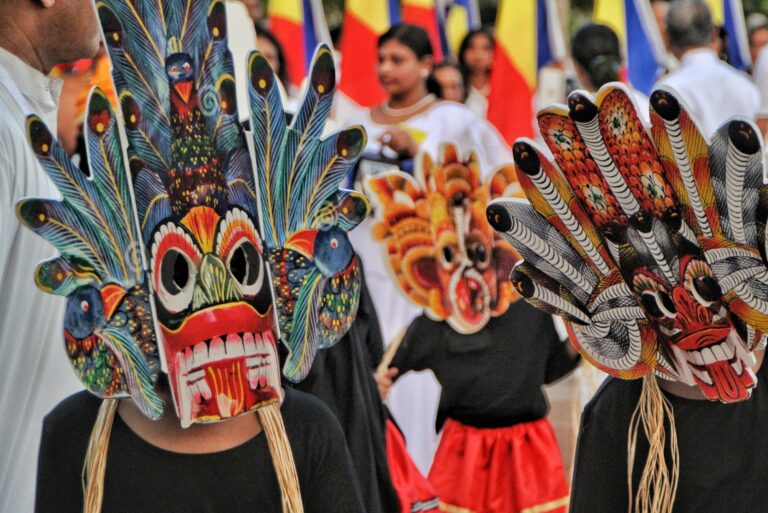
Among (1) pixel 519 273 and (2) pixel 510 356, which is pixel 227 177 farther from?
(2) pixel 510 356

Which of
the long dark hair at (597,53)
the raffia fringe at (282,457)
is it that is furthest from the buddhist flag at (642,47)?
the raffia fringe at (282,457)

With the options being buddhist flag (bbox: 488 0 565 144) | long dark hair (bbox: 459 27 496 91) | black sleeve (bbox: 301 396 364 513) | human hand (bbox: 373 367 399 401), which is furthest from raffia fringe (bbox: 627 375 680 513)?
long dark hair (bbox: 459 27 496 91)

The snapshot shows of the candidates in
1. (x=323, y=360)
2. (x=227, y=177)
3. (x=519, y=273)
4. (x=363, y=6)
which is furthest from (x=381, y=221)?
(x=363, y=6)

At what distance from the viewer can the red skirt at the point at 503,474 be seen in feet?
13.0

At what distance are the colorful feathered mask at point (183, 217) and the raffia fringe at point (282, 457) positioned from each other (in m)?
0.04

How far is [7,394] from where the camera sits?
2381 millimetres

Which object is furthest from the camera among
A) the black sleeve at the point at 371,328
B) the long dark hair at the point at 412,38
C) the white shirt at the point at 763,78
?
Answer: the white shirt at the point at 763,78

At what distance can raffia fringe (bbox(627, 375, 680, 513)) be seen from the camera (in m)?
2.26

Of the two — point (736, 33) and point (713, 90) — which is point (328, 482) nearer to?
point (713, 90)

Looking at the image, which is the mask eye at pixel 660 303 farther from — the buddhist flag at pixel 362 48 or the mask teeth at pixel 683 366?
the buddhist flag at pixel 362 48

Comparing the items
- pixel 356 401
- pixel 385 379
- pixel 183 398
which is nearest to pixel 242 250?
pixel 183 398

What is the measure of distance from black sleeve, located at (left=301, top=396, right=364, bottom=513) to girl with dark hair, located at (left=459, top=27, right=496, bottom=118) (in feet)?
23.7

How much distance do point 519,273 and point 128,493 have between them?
31.2 inches

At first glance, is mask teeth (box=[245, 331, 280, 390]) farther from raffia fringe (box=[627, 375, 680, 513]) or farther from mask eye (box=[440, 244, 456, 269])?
mask eye (box=[440, 244, 456, 269])
